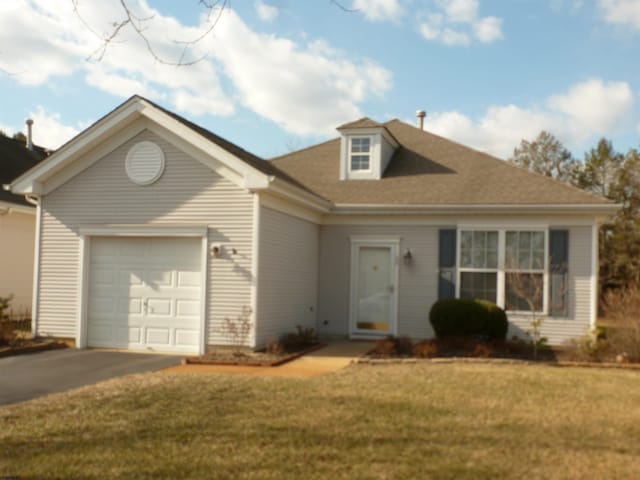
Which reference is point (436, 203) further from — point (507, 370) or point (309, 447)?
point (309, 447)

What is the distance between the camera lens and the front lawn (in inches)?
216

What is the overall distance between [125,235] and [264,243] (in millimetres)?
2830

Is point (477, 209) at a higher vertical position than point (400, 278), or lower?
higher

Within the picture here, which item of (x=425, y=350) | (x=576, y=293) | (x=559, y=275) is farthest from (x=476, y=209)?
(x=425, y=350)

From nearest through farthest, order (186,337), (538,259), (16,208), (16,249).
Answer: (186,337) → (538,259) → (16,208) → (16,249)

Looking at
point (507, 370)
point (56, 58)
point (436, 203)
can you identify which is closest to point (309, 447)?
point (56, 58)

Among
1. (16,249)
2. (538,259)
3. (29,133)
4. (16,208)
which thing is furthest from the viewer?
(29,133)

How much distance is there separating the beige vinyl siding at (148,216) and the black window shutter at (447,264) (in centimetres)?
504

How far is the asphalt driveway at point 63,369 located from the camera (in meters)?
8.98

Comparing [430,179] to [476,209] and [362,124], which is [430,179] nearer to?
[476,209]

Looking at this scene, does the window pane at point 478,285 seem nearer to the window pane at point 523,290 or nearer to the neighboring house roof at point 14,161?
the window pane at point 523,290

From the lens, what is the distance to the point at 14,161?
71.7ft

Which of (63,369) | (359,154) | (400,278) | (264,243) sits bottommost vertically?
(63,369)

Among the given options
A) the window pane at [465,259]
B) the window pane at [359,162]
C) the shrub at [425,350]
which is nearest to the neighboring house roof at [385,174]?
the window pane at [359,162]
